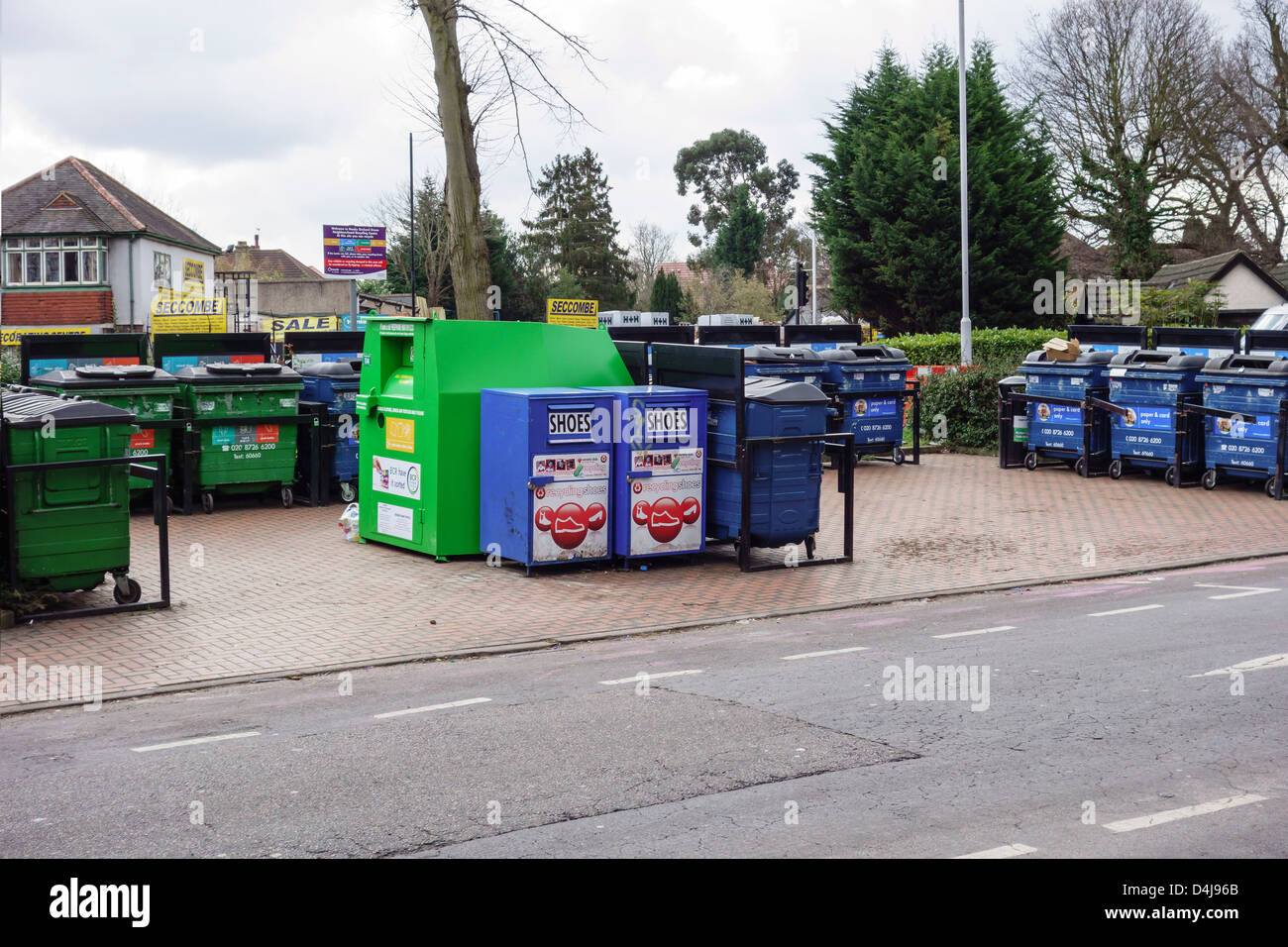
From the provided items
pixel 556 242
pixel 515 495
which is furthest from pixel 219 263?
pixel 515 495

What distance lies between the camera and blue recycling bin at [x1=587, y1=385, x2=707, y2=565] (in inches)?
460

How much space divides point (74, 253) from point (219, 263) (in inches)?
1326

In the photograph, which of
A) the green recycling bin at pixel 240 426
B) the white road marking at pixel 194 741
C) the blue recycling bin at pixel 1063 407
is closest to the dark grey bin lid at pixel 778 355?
the blue recycling bin at pixel 1063 407

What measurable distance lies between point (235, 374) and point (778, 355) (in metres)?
8.17

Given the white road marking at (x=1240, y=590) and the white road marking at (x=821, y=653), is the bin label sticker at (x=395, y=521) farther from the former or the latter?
the white road marking at (x=1240, y=590)

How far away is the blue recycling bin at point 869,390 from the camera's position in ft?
66.9

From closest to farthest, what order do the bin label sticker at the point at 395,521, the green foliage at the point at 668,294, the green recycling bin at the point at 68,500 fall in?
the green recycling bin at the point at 68,500 < the bin label sticker at the point at 395,521 < the green foliage at the point at 668,294

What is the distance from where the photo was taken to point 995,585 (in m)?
11.5

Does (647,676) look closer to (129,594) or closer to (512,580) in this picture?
(512,580)

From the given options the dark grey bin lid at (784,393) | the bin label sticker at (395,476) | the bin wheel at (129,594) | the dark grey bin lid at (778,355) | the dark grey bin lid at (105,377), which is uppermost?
the dark grey bin lid at (778,355)

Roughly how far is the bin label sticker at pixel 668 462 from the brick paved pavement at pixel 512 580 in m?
0.93

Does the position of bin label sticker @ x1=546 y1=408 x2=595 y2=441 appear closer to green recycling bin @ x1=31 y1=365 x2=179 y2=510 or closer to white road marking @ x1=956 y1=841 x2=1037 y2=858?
green recycling bin @ x1=31 y1=365 x2=179 y2=510
